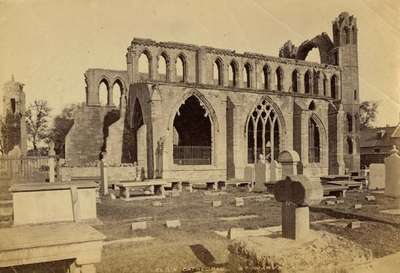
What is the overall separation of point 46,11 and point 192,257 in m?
5.54

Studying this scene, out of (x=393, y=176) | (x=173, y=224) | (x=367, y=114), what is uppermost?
(x=367, y=114)

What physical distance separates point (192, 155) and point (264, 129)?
533 centimetres

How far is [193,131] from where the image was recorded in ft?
95.8

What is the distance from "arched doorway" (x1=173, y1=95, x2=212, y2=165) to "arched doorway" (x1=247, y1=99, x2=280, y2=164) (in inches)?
120

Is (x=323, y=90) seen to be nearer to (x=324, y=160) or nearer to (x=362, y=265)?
(x=324, y=160)

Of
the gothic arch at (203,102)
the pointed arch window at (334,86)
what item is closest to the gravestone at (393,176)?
the gothic arch at (203,102)

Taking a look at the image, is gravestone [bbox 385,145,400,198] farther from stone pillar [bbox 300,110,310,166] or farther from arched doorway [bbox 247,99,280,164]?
stone pillar [bbox 300,110,310,166]

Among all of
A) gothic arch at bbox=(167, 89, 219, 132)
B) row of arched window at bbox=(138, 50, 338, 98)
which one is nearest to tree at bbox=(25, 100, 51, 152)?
row of arched window at bbox=(138, 50, 338, 98)

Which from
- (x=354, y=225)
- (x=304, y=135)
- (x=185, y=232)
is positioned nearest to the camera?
(x=185, y=232)

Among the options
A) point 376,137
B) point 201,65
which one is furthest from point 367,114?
point 201,65

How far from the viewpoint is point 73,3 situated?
25.8 ft

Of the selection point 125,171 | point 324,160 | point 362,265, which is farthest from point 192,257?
point 324,160

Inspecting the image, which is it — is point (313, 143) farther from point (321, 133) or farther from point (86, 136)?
point (86, 136)

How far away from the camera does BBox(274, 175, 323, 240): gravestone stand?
5605mm
